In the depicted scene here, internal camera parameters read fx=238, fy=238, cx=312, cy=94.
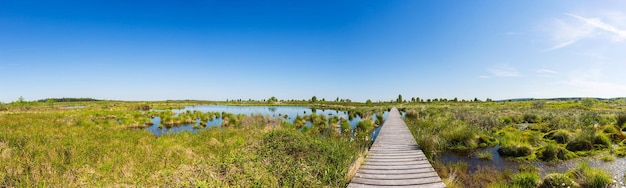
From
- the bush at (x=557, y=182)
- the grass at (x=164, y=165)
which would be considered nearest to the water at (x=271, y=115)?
the grass at (x=164, y=165)

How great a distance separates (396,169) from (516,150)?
7.64 meters

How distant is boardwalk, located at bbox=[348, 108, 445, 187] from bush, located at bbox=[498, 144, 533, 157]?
435 centimetres

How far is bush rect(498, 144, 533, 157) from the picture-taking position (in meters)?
11.2

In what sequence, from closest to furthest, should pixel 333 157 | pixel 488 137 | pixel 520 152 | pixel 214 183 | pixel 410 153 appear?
pixel 214 183
pixel 333 157
pixel 410 153
pixel 520 152
pixel 488 137

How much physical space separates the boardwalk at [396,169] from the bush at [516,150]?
4353mm

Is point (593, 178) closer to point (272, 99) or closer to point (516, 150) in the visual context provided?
point (516, 150)

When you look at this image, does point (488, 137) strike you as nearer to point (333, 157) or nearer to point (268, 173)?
point (333, 157)

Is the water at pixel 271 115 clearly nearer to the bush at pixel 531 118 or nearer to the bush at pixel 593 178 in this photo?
the bush at pixel 593 178

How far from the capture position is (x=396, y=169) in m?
8.16

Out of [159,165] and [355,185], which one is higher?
[159,165]

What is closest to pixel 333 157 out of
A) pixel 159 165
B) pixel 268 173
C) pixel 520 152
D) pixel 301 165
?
pixel 301 165

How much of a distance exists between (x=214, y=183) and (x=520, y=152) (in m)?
13.5

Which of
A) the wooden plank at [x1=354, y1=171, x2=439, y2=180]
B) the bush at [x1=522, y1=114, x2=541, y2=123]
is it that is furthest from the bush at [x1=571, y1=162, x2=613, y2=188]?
the bush at [x1=522, y1=114, x2=541, y2=123]

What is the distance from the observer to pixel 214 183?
5527mm
